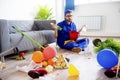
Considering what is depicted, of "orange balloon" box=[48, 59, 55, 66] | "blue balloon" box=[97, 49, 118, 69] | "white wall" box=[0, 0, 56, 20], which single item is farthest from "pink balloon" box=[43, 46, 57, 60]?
"white wall" box=[0, 0, 56, 20]

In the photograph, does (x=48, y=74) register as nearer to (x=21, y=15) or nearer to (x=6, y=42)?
(x=6, y=42)

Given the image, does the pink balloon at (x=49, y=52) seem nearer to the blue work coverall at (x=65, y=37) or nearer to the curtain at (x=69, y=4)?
the blue work coverall at (x=65, y=37)

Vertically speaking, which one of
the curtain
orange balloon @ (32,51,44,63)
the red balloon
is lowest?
orange balloon @ (32,51,44,63)

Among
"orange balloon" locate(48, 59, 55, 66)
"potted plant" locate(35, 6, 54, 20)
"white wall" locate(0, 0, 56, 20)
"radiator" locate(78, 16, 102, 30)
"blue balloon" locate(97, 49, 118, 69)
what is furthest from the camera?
"radiator" locate(78, 16, 102, 30)

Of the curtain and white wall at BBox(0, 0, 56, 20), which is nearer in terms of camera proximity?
white wall at BBox(0, 0, 56, 20)

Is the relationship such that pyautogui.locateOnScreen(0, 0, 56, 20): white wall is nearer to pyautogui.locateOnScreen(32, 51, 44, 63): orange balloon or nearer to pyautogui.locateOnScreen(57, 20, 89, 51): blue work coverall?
pyautogui.locateOnScreen(57, 20, 89, 51): blue work coverall

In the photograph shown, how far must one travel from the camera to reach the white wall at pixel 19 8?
3.28 meters

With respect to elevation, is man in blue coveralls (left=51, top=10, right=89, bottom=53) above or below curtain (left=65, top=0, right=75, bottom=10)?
below

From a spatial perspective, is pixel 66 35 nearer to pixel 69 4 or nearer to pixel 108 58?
pixel 108 58

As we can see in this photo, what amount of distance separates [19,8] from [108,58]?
2666 millimetres

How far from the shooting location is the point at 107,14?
4.56 m

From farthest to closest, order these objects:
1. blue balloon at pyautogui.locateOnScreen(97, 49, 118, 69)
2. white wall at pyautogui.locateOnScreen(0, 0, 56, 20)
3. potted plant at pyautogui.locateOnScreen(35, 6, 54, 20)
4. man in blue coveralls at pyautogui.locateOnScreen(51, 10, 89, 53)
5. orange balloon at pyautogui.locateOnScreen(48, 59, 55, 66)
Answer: potted plant at pyautogui.locateOnScreen(35, 6, 54, 20) < white wall at pyautogui.locateOnScreen(0, 0, 56, 20) < man in blue coveralls at pyautogui.locateOnScreen(51, 10, 89, 53) < orange balloon at pyautogui.locateOnScreen(48, 59, 55, 66) < blue balloon at pyautogui.locateOnScreen(97, 49, 118, 69)

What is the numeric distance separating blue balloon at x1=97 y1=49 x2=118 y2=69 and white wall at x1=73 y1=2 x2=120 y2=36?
307 cm

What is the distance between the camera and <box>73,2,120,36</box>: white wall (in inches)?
175
